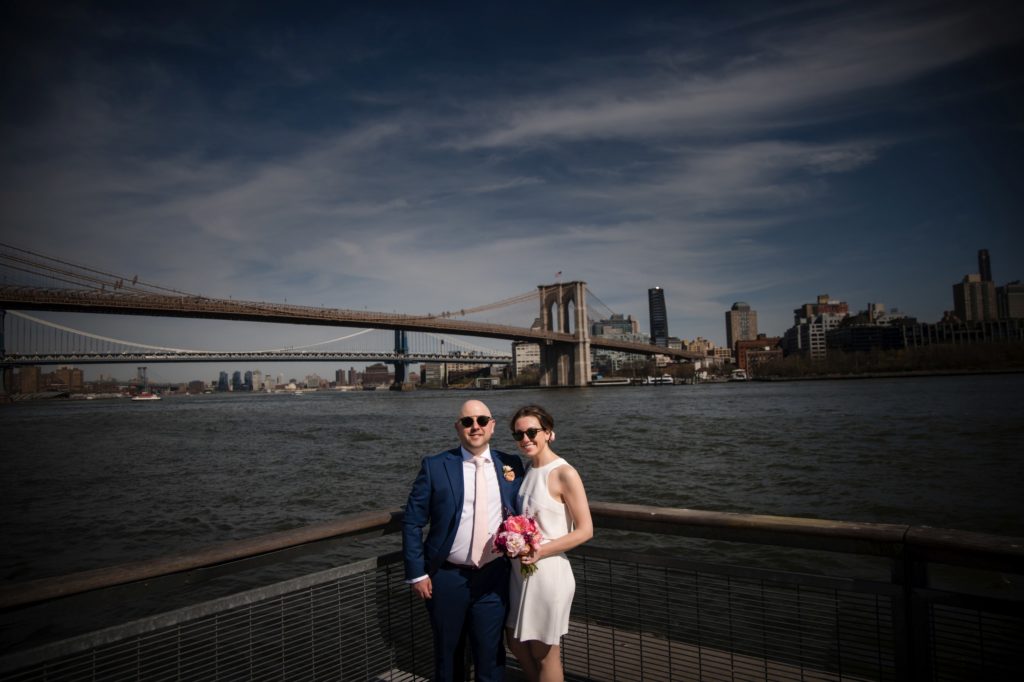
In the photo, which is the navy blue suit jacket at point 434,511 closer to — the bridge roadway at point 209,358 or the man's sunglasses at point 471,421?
the man's sunglasses at point 471,421

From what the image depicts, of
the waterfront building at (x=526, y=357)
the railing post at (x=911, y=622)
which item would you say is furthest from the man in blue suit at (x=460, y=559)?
the waterfront building at (x=526, y=357)

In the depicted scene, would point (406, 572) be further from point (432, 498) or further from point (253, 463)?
point (253, 463)

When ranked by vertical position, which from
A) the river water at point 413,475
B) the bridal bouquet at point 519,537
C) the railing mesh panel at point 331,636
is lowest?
the river water at point 413,475

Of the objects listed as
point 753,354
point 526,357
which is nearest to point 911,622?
point 526,357

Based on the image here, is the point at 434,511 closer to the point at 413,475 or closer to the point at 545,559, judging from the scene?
the point at 545,559

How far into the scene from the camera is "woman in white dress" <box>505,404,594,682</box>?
8.35ft

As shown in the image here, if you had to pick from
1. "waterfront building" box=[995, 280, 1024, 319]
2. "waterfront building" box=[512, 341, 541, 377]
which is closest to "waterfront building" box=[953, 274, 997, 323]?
Result: "waterfront building" box=[995, 280, 1024, 319]

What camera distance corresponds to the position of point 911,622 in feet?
7.22

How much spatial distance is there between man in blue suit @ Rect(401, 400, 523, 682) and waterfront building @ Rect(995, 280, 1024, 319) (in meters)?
189

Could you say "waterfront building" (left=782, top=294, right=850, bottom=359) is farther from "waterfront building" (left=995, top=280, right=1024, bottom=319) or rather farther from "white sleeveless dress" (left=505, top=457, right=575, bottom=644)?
"white sleeveless dress" (left=505, top=457, right=575, bottom=644)

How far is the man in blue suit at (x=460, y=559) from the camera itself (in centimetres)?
256

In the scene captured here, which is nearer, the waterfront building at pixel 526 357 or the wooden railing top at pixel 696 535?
the wooden railing top at pixel 696 535

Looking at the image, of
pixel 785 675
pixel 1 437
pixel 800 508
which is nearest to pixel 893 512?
pixel 800 508

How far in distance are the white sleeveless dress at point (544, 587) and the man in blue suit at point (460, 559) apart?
8 cm
